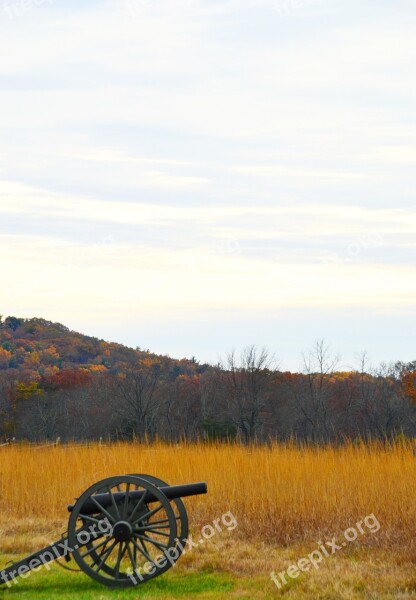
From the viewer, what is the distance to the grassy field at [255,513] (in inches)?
326

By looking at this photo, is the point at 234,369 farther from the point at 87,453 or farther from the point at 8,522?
the point at 8,522

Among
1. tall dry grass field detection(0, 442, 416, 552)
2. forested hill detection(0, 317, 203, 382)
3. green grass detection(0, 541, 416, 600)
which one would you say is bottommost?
green grass detection(0, 541, 416, 600)

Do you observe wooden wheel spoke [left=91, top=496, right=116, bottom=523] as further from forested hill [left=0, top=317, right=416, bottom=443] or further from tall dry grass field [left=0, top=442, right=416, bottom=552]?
forested hill [left=0, top=317, right=416, bottom=443]

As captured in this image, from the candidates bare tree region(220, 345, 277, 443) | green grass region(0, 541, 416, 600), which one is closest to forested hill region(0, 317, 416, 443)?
bare tree region(220, 345, 277, 443)

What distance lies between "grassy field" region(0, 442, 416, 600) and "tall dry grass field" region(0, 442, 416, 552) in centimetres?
2

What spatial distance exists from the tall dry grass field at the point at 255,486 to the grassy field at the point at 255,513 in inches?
0.9

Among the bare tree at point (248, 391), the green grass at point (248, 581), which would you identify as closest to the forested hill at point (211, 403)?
the bare tree at point (248, 391)

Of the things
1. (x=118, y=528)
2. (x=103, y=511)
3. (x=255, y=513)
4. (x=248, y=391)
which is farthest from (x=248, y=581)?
(x=248, y=391)

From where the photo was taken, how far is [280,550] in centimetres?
1032

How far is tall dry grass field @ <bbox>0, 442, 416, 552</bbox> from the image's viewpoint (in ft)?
37.8

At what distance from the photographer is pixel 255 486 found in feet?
43.1

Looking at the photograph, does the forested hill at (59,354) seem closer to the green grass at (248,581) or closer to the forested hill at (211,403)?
the forested hill at (211,403)

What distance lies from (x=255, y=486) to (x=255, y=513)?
911 millimetres

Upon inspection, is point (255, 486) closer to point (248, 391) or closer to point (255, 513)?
point (255, 513)
